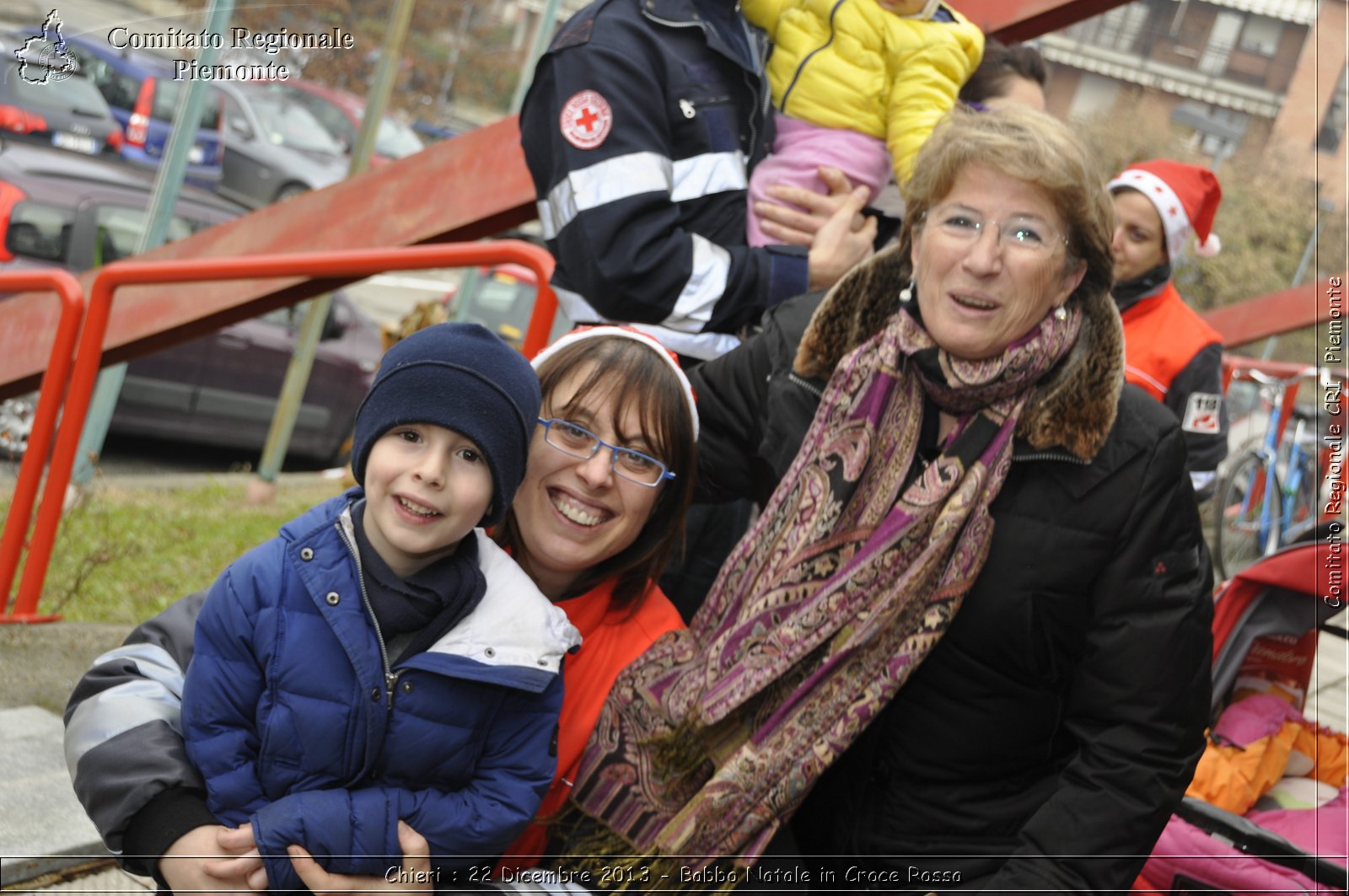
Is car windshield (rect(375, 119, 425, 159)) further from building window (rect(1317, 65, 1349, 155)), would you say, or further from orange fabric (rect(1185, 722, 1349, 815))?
orange fabric (rect(1185, 722, 1349, 815))

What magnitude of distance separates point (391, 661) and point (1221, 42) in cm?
956

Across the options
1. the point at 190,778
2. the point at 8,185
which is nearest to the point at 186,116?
the point at 8,185

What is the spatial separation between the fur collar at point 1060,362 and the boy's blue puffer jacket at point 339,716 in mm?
833

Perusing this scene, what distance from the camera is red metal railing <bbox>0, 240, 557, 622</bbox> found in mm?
3477

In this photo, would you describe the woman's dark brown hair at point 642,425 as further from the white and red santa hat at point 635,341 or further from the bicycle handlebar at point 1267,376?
the bicycle handlebar at point 1267,376

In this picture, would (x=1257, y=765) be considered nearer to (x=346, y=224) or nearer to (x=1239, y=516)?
(x=346, y=224)

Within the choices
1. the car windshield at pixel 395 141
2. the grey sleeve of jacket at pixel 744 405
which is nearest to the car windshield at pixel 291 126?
the car windshield at pixel 395 141

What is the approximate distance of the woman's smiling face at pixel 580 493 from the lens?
2410 millimetres

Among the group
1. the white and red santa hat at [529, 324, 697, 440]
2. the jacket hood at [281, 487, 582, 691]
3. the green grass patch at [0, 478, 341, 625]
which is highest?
the white and red santa hat at [529, 324, 697, 440]

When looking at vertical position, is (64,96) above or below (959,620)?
below

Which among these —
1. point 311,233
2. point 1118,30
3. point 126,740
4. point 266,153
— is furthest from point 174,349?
point 266,153

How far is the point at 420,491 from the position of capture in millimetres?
2062

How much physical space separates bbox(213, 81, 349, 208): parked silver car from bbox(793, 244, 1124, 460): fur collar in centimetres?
1508

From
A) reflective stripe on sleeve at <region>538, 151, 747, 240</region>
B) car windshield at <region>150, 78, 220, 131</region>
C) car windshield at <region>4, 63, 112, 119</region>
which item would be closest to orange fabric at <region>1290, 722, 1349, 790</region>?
reflective stripe on sleeve at <region>538, 151, 747, 240</region>
